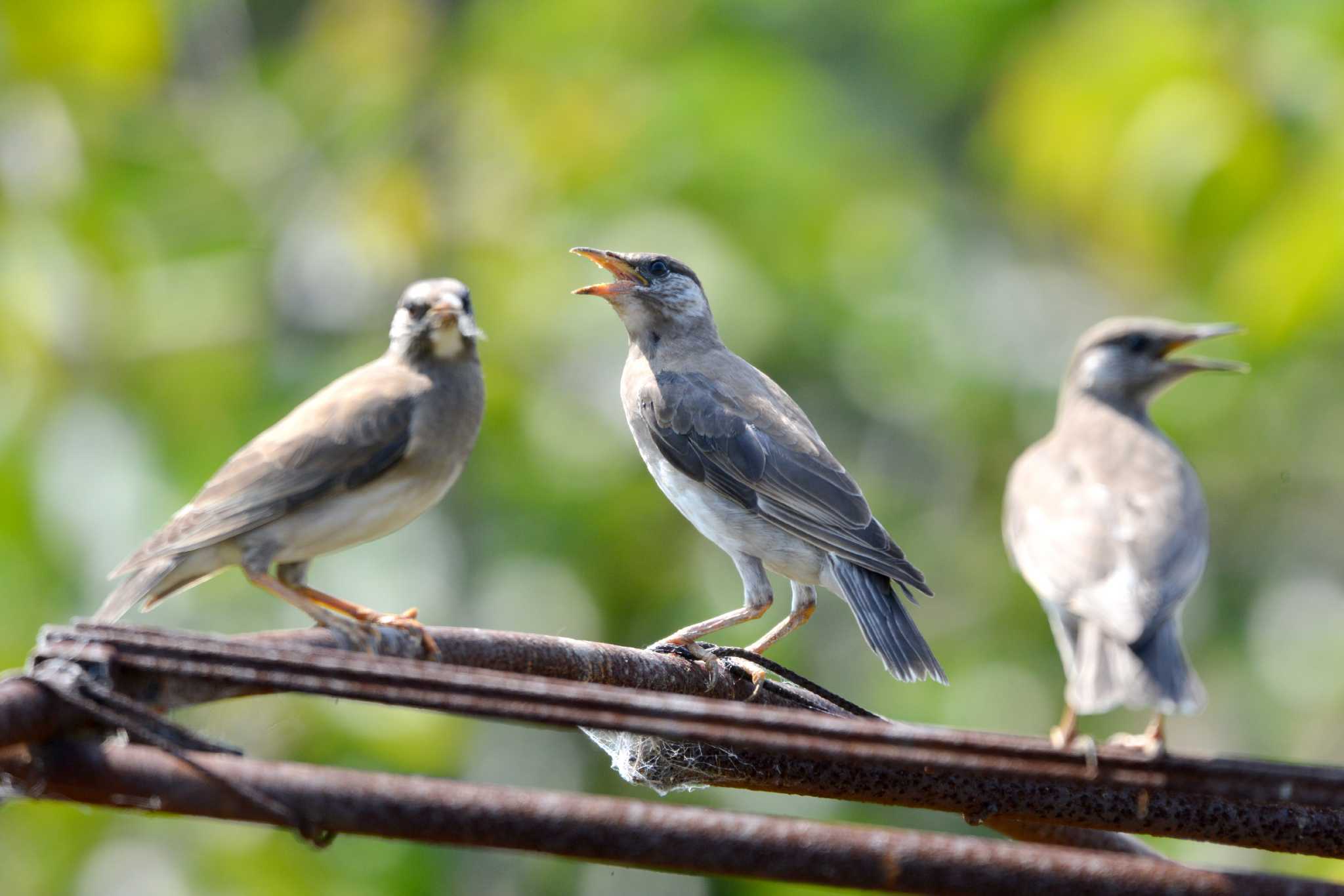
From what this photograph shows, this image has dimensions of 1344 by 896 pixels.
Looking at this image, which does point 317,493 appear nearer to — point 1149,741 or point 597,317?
point 1149,741

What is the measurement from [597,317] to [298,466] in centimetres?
749

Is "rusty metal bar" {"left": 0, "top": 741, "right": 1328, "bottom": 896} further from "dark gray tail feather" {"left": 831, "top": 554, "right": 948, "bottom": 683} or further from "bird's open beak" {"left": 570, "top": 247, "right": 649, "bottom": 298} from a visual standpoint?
"bird's open beak" {"left": 570, "top": 247, "right": 649, "bottom": 298}

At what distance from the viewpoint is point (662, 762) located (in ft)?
15.1

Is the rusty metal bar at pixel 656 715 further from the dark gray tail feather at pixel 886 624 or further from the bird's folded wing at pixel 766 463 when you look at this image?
the bird's folded wing at pixel 766 463

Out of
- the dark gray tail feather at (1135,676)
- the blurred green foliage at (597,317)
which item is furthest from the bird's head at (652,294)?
the blurred green foliage at (597,317)

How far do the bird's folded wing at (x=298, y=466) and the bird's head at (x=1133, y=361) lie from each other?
2180 mm

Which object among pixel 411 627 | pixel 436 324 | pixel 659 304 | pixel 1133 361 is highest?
pixel 659 304

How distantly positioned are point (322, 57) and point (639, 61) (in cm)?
311

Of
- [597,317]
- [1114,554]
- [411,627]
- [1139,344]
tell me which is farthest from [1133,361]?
[597,317]

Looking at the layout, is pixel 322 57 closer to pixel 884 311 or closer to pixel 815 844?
pixel 884 311

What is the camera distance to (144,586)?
4859mm

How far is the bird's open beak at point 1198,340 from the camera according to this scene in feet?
15.9

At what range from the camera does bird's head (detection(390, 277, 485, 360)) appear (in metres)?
5.52

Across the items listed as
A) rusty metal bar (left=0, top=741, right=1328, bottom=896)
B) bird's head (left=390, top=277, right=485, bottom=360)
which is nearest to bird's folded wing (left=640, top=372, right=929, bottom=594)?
bird's head (left=390, top=277, right=485, bottom=360)
